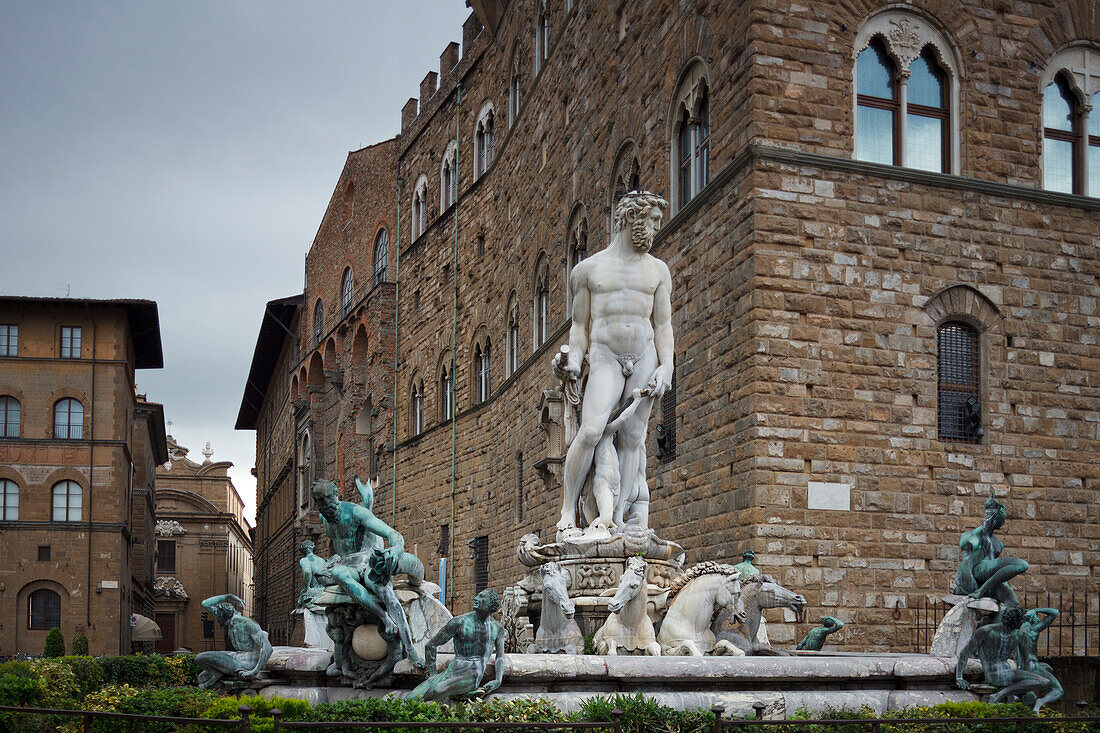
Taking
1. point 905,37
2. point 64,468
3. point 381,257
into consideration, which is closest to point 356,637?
point 905,37

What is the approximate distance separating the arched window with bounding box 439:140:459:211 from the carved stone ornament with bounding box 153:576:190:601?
5700 centimetres

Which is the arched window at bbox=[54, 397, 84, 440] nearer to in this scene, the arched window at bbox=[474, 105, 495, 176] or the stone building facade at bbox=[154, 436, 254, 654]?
the arched window at bbox=[474, 105, 495, 176]

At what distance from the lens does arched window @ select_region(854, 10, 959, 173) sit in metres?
16.2

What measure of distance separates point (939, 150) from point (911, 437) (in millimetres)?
3750

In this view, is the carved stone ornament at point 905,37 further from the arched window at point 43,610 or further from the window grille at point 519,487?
the arched window at point 43,610

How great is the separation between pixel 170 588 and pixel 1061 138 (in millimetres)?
80299

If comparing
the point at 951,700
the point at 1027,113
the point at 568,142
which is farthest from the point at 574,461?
the point at 568,142

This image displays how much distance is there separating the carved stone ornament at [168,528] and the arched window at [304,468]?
3993 centimetres

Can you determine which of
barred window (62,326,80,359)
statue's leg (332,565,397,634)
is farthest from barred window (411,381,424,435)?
statue's leg (332,565,397,634)

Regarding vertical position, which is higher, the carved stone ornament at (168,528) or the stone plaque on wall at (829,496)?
the stone plaque on wall at (829,496)

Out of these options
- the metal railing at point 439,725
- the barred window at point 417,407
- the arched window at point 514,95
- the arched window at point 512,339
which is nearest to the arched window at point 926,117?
the metal railing at point 439,725

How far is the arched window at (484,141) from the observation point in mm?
34062

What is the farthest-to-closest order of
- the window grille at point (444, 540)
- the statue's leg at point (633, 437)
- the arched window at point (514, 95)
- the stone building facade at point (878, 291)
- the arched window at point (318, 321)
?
the arched window at point (318, 321) → the window grille at point (444, 540) → the arched window at point (514, 95) → the stone building facade at point (878, 291) → the statue's leg at point (633, 437)

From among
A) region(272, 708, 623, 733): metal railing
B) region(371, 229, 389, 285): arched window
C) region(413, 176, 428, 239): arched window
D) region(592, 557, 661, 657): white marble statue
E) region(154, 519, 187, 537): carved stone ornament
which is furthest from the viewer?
region(154, 519, 187, 537): carved stone ornament
